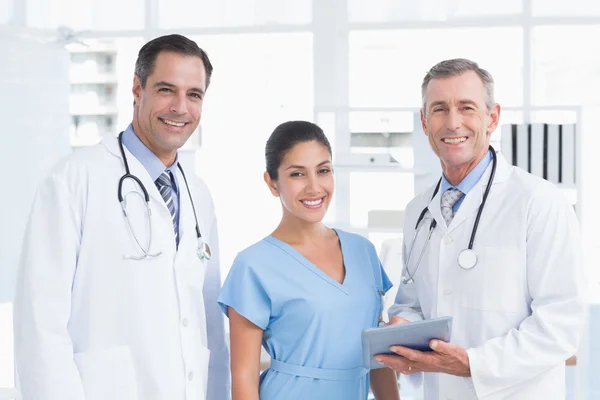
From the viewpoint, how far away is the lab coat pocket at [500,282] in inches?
62.8

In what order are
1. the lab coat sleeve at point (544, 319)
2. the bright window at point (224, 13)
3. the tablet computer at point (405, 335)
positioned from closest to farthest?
the tablet computer at point (405, 335)
the lab coat sleeve at point (544, 319)
the bright window at point (224, 13)

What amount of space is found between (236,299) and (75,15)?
422 cm

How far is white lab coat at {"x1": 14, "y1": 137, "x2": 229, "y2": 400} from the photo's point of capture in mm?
1515

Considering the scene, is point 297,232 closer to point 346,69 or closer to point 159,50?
point 159,50

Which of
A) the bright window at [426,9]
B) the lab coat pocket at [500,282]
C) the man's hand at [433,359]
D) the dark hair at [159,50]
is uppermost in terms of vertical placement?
the bright window at [426,9]

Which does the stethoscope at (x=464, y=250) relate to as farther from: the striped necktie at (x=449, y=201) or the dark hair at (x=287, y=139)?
the dark hair at (x=287, y=139)

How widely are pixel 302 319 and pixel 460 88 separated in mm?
649

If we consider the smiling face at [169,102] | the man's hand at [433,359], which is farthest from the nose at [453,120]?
the smiling face at [169,102]

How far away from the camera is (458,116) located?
5.48 ft

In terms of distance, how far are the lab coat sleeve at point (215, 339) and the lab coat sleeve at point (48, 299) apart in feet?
1.31

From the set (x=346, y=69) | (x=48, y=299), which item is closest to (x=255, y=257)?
(x=48, y=299)

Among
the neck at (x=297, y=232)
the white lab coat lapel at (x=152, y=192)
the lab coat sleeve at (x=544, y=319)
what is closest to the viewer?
the lab coat sleeve at (x=544, y=319)

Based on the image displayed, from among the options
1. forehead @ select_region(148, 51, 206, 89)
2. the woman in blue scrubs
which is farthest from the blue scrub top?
forehead @ select_region(148, 51, 206, 89)

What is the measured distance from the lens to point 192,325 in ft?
5.42
